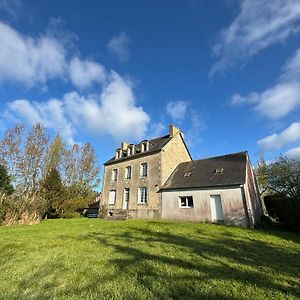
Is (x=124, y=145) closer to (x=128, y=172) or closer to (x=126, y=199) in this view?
(x=128, y=172)

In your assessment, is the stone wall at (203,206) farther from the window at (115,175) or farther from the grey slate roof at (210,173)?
the window at (115,175)

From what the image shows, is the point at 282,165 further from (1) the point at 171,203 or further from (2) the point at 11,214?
(2) the point at 11,214

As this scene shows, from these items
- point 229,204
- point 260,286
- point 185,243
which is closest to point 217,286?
point 260,286

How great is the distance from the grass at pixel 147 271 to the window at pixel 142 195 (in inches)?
445

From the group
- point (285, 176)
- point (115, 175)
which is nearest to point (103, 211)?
point (115, 175)

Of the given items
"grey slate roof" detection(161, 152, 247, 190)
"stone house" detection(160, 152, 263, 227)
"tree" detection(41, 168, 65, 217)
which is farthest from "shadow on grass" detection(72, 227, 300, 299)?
"tree" detection(41, 168, 65, 217)

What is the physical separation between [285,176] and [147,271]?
56.4 feet

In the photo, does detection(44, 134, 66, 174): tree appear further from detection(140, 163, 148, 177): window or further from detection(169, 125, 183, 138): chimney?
detection(169, 125, 183, 138): chimney

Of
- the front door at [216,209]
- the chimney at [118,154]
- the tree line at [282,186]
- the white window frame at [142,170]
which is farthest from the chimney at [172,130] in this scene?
the tree line at [282,186]

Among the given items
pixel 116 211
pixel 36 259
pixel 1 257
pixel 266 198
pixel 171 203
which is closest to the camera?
pixel 36 259

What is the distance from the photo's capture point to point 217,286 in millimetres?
3834

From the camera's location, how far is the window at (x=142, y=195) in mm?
18414

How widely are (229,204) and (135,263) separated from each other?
384 inches

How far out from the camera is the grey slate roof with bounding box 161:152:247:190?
547 inches
